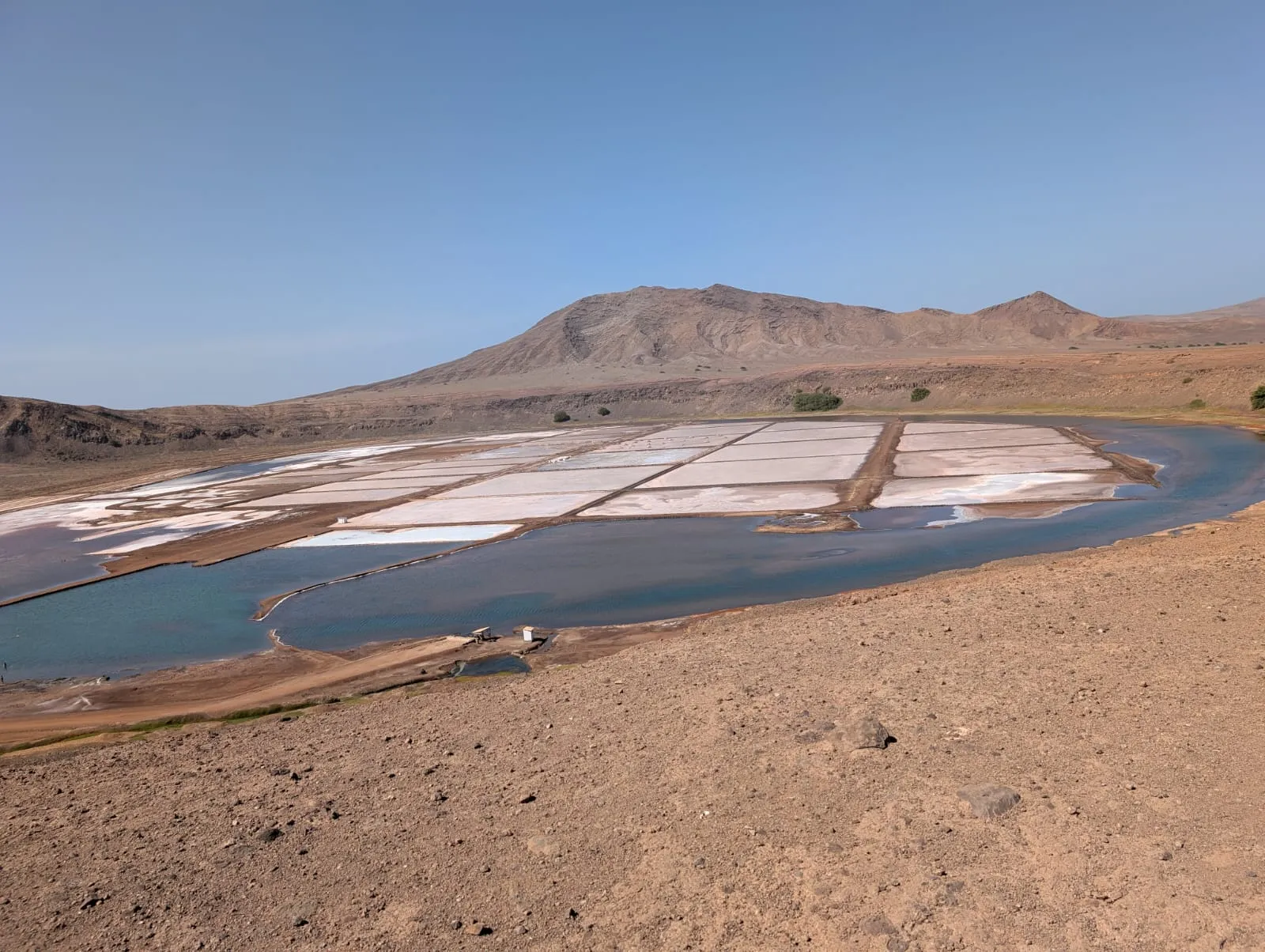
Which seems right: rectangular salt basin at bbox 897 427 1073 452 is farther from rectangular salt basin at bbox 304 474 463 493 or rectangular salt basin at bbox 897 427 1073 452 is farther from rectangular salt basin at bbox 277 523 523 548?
rectangular salt basin at bbox 304 474 463 493

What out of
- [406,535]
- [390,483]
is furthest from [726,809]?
[390,483]

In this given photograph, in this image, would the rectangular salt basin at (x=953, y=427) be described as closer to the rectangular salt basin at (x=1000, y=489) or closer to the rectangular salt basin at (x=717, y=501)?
the rectangular salt basin at (x=1000, y=489)

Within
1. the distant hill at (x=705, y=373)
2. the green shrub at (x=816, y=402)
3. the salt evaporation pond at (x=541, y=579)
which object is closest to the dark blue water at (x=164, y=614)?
the salt evaporation pond at (x=541, y=579)

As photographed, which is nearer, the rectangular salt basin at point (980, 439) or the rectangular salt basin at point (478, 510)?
the rectangular salt basin at point (478, 510)

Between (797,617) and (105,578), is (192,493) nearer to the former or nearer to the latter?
(105,578)

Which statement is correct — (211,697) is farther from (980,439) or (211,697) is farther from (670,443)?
(670,443)

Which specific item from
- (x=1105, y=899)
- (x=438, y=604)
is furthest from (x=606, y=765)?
(x=438, y=604)
